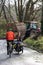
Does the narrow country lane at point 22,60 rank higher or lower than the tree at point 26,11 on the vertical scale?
higher

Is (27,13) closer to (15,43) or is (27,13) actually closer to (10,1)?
(10,1)

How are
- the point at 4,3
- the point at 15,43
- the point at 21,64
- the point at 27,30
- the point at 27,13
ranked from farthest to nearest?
the point at 4,3 < the point at 27,13 < the point at 27,30 < the point at 15,43 < the point at 21,64

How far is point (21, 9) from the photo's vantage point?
46000 mm

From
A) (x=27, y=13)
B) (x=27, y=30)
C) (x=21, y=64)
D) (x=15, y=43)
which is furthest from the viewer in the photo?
(x=27, y=13)

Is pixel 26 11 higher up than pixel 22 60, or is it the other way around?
pixel 22 60

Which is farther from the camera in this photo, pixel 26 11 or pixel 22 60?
pixel 26 11

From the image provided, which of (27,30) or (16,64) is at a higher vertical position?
(16,64)

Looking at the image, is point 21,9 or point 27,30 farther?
point 21,9

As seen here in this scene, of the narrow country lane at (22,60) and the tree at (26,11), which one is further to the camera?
the tree at (26,11)

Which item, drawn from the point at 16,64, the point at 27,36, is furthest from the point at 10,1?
the point at 16,64

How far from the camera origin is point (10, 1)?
4919 centimetres

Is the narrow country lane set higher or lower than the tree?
higher

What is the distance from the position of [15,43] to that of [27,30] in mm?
12623

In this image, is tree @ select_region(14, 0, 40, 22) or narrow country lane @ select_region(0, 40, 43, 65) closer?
narrow country lane @ select_region(0, 40, 43, 65)
